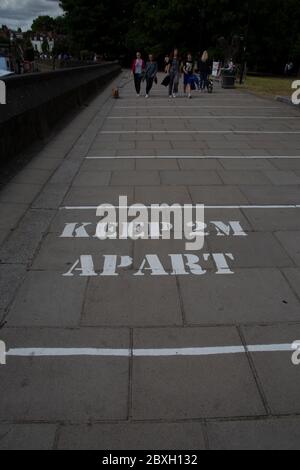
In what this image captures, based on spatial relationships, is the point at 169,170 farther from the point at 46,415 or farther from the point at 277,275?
the point at 46,415

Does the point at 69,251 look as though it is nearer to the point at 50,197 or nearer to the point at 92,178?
the point at 50,197

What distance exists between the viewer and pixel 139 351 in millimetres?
3127

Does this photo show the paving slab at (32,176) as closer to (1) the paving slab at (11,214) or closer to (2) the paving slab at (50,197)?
(2) the paving slab at (50,197)

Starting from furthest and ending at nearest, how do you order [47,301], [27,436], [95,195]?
[95,195], [47,301], [27,436]

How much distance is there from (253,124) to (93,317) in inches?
425

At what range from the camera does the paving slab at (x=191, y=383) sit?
2.63 m

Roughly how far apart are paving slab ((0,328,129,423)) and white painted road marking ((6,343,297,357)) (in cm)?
4

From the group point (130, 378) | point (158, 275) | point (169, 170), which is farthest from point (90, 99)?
point (130, 378)

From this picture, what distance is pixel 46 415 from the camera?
8.45 feet

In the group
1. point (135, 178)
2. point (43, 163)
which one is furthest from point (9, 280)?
point (43, 163)

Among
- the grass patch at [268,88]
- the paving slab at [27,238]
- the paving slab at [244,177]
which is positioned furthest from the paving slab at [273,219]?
the grass patch at [268,88]

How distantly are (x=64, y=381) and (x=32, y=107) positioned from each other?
777cm
